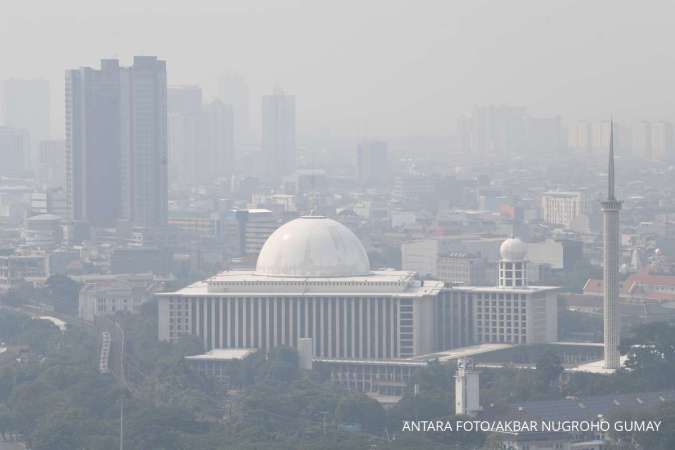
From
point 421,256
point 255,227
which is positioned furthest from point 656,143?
point 421,256

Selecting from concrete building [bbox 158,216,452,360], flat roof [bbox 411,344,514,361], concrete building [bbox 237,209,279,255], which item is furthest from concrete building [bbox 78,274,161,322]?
concrete building [bbox 237,209,279,255]

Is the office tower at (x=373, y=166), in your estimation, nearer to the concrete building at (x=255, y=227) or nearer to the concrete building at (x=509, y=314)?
the concrete building at (x=255, y=227)

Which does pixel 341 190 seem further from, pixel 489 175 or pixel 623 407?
pixel 623 407

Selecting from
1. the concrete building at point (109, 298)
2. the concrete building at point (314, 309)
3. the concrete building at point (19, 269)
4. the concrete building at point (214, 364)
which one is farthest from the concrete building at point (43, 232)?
the concrete building at point (214, 364)


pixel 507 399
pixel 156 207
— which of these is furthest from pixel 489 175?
pixel 507 399

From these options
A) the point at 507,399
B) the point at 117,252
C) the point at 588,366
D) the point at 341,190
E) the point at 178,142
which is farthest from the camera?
the point at 178,142

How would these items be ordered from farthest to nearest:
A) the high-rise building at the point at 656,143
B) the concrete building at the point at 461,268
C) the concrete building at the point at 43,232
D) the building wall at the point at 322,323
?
the high-rise building at the point at 656,143, the concrete building at the point at 43,232, the concrete building at the point at 461,268, the building wall at the point at 322,323
